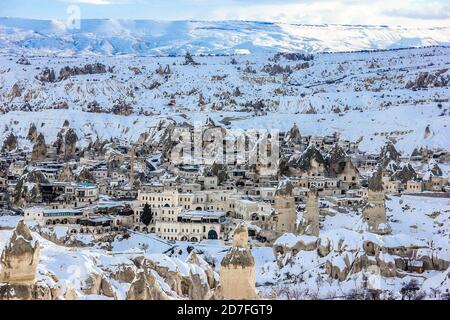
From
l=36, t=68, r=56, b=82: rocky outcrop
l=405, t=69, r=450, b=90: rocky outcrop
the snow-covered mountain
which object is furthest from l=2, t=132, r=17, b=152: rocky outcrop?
l=405, t=69, r=450, b=90: rocky outcrop

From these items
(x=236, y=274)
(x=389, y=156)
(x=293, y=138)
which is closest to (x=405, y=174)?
(x=389, y=156)

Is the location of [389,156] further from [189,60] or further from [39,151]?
[189,60]

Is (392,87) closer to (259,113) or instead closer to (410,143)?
(259,113)

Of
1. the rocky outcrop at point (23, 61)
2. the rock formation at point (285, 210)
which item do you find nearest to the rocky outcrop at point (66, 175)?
the rock formation at point (285, 210)

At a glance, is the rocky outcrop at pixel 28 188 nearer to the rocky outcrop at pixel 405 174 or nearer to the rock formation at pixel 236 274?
the rocky outcrop at pixel 405 174

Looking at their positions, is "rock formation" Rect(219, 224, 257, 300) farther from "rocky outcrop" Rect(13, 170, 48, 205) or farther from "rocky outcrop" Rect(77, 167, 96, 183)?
"rocky outcrop" Rect(77, 167, 96, 183)

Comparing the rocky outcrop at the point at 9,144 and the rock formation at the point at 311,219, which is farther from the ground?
the rock formation at the point at 311,219
